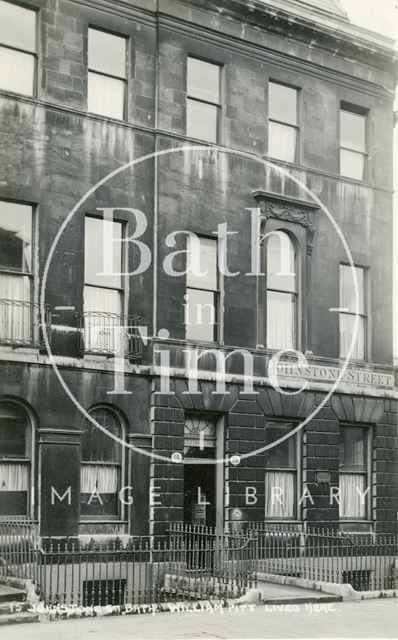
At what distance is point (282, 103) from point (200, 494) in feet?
32.6

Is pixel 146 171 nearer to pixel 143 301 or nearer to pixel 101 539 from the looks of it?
pixel 143 301

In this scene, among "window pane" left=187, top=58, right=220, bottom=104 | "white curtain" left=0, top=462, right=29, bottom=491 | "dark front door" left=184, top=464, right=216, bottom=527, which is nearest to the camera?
"white curtain" left=0, top=462, right=29, bottom=491

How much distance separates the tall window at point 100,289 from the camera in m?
22.0

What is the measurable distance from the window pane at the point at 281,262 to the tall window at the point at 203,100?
2.88 metres

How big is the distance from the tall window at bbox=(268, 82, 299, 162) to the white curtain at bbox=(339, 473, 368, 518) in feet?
26.7

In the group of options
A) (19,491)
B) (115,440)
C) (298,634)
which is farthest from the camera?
A: (115,440)

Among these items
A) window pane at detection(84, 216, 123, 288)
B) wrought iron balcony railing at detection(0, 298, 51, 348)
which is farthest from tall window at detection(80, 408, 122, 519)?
window pane at detection(84, 216, 123, 288)

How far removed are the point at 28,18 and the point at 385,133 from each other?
10.7 meters

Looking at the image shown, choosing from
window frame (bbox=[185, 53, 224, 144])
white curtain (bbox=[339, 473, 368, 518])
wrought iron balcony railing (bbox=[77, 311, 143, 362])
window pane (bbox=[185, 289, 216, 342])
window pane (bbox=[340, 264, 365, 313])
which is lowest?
white curtain (bbox=[339, 473, 368, 518])

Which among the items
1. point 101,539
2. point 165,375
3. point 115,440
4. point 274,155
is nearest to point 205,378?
point 165,375

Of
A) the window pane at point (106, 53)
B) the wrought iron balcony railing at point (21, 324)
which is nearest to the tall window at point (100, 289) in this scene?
the wrought iron balcony railing at point (21, 324)

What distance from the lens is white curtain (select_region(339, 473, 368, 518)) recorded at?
1030 inches

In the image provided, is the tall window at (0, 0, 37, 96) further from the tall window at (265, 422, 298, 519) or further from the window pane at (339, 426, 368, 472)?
the window pane at (339, 426, 368, 472)

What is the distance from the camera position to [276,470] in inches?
983
